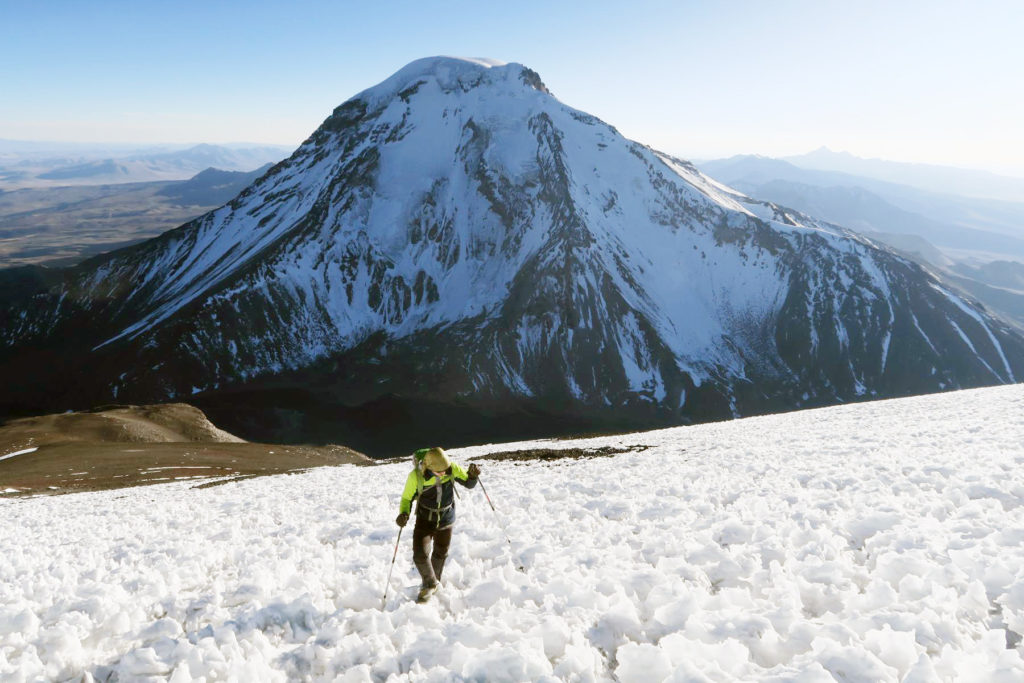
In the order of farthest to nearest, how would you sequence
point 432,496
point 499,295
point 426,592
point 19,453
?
point 499,295, point 19,453, point 432,496, point 426,592

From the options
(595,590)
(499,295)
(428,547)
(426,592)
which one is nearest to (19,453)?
(428,547)

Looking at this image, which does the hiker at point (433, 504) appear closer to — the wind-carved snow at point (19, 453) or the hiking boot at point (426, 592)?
the hiking boot at point (426, 592)

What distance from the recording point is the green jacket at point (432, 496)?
8516mm

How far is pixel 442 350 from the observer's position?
14338 centimetres

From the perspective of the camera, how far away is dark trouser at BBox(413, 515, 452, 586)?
8.05 m

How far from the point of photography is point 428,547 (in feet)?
27.6

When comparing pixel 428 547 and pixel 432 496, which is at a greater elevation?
pixel 432 496

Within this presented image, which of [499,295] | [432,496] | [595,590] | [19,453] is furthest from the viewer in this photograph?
[499,295]

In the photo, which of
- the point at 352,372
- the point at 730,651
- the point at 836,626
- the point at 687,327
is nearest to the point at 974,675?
the point at 836,626

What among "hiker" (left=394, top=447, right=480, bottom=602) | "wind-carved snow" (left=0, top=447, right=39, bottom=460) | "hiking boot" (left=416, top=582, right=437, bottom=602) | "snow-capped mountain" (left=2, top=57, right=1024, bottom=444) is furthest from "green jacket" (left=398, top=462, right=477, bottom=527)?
"snow-capped mountain" (left=2, top=57, right=1024, bottom=444)

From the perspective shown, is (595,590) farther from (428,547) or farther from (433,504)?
(433,504)

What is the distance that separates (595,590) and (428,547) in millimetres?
3020

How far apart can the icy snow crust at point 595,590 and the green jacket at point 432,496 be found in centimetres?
105

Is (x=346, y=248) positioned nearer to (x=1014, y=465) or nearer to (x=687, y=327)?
(x=687, y=327)
